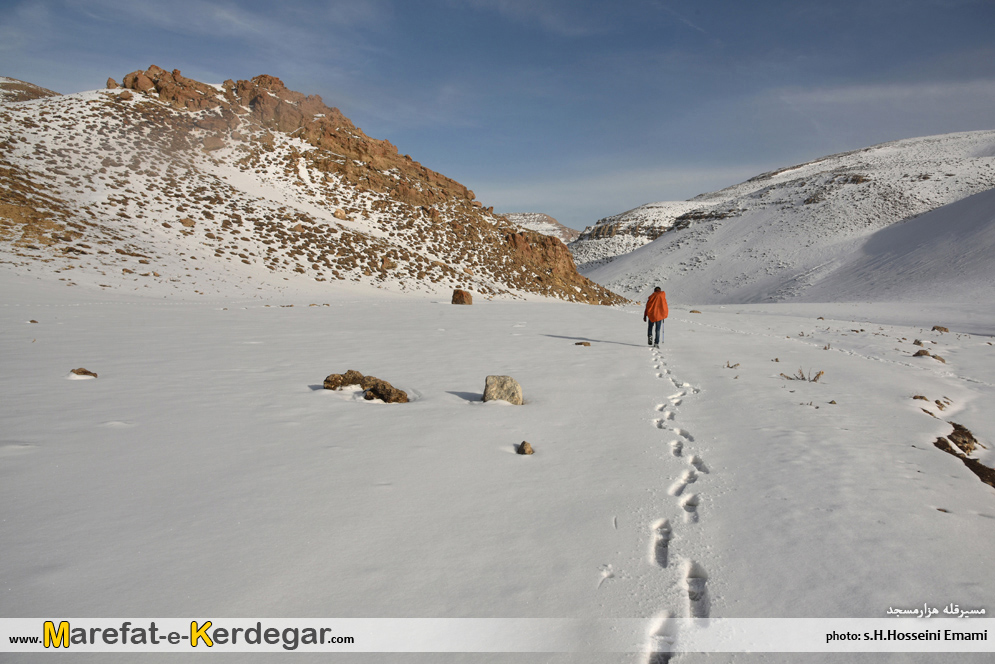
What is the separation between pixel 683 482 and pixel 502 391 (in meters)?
2.59

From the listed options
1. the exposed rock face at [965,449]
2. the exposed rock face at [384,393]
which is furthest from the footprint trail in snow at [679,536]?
the exposed rock face at [384,393]

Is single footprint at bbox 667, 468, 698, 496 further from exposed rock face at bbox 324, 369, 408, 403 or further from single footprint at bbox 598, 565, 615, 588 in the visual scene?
exposed rock face at bbox 324, 369, 408, 403

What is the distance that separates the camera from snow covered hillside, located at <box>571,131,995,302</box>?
49.6 metres

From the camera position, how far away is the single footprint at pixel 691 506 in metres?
3.29

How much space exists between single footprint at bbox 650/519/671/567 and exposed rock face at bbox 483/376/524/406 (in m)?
2.95

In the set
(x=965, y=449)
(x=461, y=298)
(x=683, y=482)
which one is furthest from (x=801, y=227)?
(x=683, y=482)

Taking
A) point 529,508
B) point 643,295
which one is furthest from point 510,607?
point 643,295

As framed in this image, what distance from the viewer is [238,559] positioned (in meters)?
2.59

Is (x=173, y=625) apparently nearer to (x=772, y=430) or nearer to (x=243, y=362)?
(x=772, y=430)

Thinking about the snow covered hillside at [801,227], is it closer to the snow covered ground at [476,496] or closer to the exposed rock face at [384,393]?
the snow covered ground at [476,496]

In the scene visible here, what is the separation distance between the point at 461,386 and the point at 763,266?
55266 millimetres

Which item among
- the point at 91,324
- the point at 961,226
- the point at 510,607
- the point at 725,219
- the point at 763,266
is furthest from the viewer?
the point at 725,219

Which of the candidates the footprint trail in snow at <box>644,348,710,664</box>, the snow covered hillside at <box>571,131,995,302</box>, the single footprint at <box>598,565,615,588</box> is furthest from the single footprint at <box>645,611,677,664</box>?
the snow covered hillside at <box>571,131,995,302</box>

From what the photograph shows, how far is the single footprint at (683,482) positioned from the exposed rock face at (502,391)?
2377 mm
